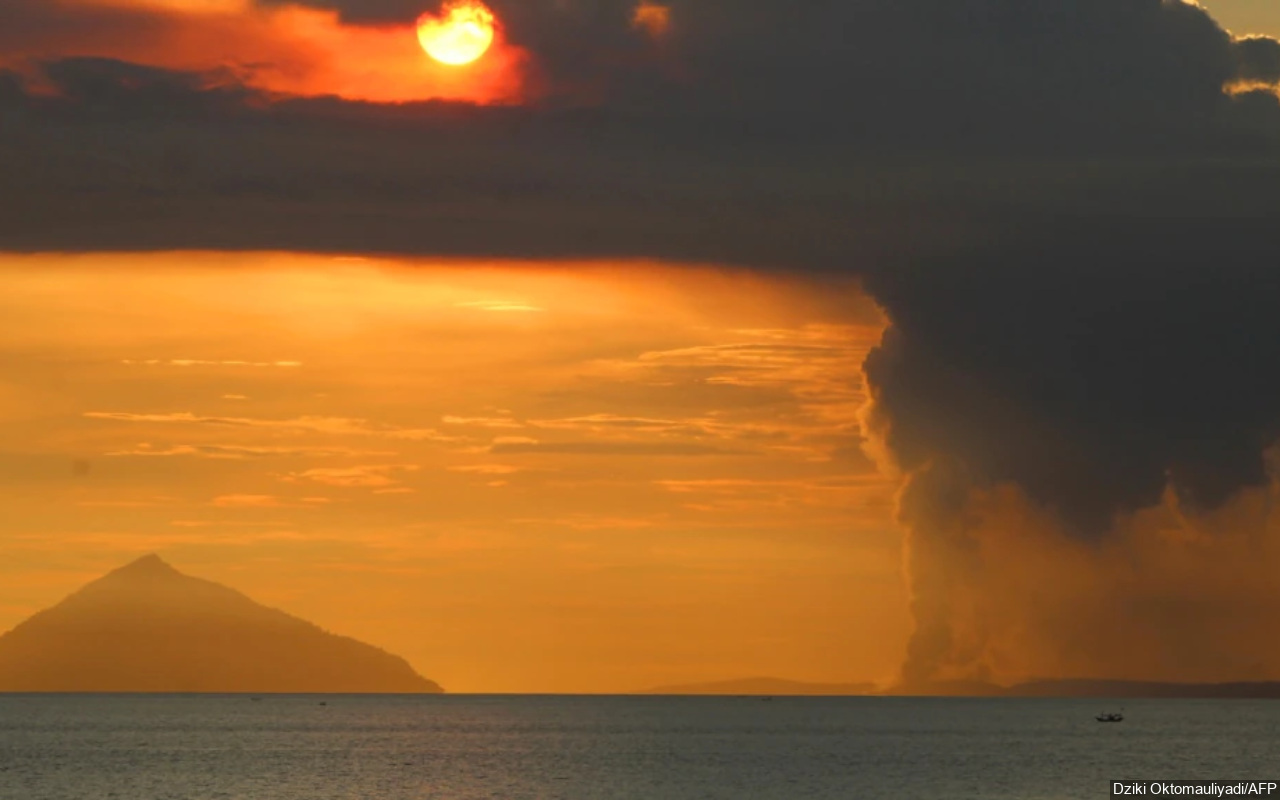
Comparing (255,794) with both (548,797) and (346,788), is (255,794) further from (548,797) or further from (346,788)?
(548,797)

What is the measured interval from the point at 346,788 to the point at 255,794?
38.9 feet

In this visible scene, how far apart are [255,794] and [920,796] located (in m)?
65.9

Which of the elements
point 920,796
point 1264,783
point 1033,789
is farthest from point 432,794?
point 1264,783

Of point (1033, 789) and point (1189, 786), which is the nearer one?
point (1189, 786)

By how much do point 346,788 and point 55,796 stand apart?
95.1 ft

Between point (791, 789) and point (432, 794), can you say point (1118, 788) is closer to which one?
point (791, 789)

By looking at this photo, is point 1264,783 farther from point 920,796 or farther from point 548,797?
point 548,797

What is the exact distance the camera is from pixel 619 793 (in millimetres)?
192875

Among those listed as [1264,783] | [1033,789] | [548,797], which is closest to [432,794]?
[548,797]

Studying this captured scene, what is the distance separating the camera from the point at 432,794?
619 feet

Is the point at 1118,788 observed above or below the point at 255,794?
above

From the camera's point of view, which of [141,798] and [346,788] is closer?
[141,798]

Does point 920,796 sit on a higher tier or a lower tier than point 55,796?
higher

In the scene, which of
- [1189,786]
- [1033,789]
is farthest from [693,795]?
[1189,786]
